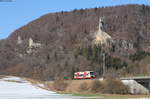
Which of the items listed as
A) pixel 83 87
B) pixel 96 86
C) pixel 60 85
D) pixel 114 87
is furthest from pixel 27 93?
pixel 60 85

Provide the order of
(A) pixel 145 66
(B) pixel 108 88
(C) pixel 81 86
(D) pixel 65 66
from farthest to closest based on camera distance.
A: (D) pixel 65 66 < (A) pixel 145 66 < (C) pixel 81 86 < (B) pixel 108 88

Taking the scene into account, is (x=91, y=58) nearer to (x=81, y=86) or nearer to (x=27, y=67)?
(x=27, y=67)

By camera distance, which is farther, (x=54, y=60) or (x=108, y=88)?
(x=54, y=60)

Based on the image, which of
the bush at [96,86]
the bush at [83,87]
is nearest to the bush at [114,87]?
the bush at [96,86]

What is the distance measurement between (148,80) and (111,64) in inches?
2389

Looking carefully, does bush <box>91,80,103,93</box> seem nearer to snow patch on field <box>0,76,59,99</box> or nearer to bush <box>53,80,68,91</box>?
bush <box>53,80,68,91</box>

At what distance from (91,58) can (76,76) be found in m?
54.6

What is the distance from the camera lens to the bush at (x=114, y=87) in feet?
233

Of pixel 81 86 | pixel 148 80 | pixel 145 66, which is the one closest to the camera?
pixel 81 86

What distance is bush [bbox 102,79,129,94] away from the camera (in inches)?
2794

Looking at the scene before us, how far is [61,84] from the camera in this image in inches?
3310

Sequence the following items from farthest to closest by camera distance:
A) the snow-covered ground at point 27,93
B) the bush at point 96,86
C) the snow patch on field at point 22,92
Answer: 1. the bush at point 96,86
2. the snow patch on field at point 22,92
3. the snow-covered ground at point 27,93

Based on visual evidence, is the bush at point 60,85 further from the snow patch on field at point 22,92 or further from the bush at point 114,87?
the bush at point 114,87

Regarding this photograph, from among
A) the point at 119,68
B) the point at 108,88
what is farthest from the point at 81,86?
the point at 119,68
